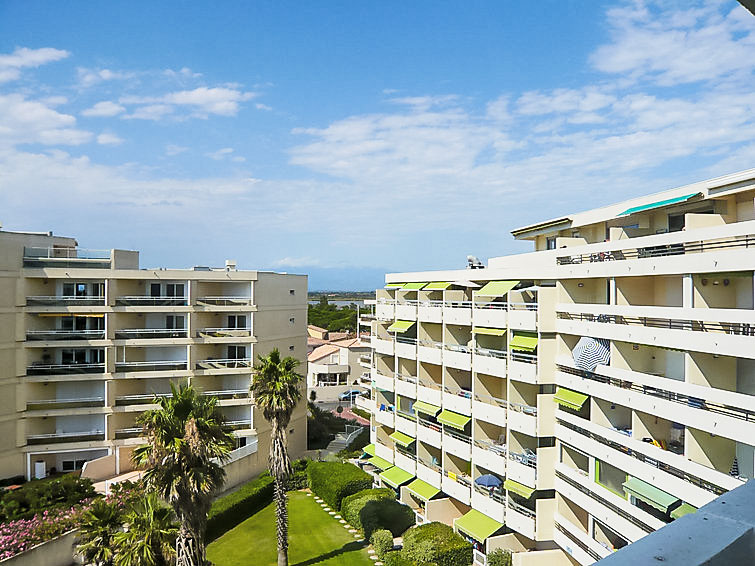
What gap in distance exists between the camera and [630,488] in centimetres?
2183

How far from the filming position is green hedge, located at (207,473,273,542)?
114 feet

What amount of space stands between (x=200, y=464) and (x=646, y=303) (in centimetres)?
1881

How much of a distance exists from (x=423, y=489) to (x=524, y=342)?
1279 cm

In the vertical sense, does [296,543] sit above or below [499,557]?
below

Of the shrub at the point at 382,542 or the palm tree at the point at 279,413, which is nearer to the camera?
the palm tree at the point at 279,413

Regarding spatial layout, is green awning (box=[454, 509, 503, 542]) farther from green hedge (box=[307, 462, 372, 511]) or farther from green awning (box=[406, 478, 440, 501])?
green hedge (box=[307, 462, 372, 511])

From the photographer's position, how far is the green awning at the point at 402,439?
38.2 m

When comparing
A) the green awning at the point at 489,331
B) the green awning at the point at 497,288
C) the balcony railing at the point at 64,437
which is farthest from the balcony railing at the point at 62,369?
the green awning at the point at 497,288

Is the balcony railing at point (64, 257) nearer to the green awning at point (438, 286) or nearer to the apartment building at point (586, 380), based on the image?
the apartment building at point (586, 380)

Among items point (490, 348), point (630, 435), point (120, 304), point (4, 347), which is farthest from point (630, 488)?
point (4, 347)

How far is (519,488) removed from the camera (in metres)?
28.4

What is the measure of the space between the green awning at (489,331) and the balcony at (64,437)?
2650 cm

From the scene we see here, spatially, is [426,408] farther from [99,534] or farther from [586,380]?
[99,534]

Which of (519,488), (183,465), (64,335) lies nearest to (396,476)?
(519,488)
